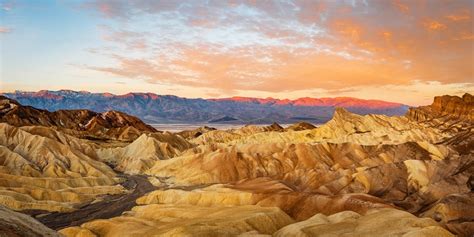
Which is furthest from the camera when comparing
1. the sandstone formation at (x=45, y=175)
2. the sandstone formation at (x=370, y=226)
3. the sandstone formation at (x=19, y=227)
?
the sandstone formation at (x=45, y=175)

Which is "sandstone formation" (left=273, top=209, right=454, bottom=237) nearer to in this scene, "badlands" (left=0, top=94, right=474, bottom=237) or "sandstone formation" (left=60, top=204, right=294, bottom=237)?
"badlands" (left=0, top=94, right=474, bottom=237)

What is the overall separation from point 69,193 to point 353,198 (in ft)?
204

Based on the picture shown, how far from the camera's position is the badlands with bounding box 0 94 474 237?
57.2 metres

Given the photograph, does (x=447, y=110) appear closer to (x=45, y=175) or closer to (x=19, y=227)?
(x=45, y=175)

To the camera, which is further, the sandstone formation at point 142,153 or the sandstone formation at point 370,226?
the sandstone formation at point 142,153

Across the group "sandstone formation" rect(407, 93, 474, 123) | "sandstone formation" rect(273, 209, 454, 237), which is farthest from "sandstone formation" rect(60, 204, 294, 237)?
"sandstone formation" rect(407, 93, 474, 123)

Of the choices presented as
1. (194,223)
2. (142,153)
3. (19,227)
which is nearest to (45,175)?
(142,153)

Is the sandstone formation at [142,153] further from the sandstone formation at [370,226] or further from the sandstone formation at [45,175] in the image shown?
the sandstone formation at [370,226]

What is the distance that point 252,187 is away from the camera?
86.9 metres

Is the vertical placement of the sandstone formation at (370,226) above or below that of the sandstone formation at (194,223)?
above

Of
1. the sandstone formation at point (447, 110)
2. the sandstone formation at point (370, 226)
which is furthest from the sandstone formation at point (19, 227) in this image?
the sandstone formation at point (447, 110)

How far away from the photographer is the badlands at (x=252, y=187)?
57.2 metres

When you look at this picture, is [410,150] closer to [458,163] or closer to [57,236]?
[458,163]

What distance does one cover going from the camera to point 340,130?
177 meters
